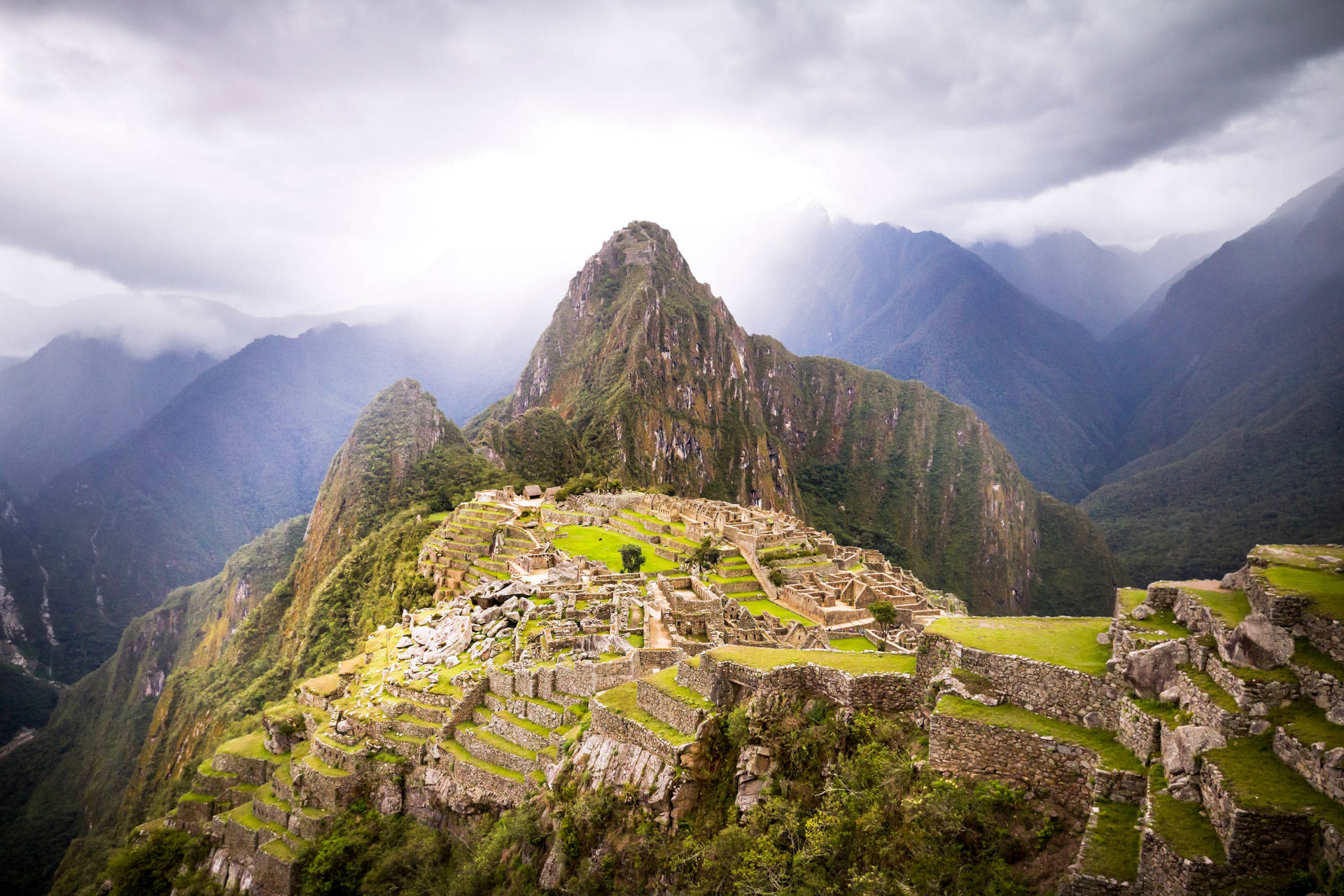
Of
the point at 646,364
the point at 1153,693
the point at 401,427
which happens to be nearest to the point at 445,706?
the point at 1153,693

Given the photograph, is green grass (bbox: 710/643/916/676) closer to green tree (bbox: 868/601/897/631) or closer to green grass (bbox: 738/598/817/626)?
green grass (bbox: 738/598/817/626)

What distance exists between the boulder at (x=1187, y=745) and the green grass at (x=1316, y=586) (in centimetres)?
164

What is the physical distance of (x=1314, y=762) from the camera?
19.3 ft

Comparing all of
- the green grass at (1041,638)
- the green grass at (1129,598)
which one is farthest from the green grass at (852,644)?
the green grass at (1129,598)

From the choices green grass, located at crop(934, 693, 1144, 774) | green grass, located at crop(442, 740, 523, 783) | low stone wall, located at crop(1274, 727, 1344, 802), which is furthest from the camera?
green grass, located at crop(442, 740, 523, 783)

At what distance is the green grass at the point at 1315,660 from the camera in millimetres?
6352

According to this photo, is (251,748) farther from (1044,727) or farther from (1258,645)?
(1258,645)

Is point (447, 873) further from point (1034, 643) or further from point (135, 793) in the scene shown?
point (135, 793)

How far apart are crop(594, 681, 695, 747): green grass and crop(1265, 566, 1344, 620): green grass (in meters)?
9.09

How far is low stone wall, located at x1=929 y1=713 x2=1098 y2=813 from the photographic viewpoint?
7824mm

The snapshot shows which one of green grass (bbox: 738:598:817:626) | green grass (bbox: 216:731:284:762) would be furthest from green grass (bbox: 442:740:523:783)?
green grass (bbox: 738:598:817:626)

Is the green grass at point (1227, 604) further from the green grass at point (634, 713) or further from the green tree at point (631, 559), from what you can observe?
the green tree at point (631, 559)

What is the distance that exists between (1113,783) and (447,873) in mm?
15055

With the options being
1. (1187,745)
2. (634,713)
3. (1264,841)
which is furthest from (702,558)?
(1264,841)
